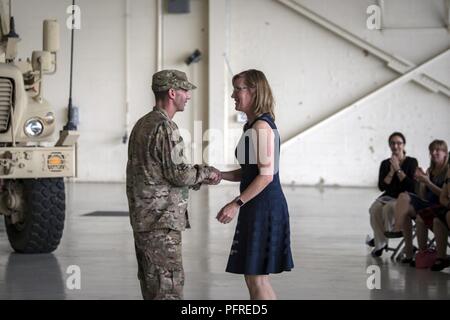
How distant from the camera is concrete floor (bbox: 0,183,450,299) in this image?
6.73m

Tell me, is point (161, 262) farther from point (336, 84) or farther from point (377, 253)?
point (336, 84)

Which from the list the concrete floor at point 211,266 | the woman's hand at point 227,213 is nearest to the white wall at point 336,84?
the concrete floor at point 211,266

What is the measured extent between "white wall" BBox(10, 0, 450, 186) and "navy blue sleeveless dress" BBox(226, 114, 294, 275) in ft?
51.5

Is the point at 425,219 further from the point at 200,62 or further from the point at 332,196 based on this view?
the point at 200,62

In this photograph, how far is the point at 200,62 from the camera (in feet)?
69.3

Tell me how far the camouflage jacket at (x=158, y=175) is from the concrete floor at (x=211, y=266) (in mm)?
1808

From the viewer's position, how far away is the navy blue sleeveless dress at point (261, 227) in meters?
4.79

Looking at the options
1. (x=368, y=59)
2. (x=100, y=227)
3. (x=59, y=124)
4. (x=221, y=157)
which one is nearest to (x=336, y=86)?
(x=368, y=59)

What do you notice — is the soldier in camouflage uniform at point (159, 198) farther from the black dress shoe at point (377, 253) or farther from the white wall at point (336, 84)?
the white wall at point (336, 84)

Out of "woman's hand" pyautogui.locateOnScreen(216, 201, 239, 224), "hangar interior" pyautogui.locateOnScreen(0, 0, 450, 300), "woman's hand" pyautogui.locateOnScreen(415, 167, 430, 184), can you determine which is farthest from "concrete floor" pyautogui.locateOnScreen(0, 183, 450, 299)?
"hangar interior" pyautogui.locateOnScreen(0, 0, 450, 300)

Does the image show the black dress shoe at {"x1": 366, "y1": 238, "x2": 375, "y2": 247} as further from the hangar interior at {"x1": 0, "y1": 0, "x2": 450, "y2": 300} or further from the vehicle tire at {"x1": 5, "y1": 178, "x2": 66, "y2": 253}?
the hangar interior at {"x1": 0, "y1": 0, "x2": 450, "y2": 300}

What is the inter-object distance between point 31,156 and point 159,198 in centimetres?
389

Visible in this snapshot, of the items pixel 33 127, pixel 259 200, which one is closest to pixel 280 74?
pixel 33 127
